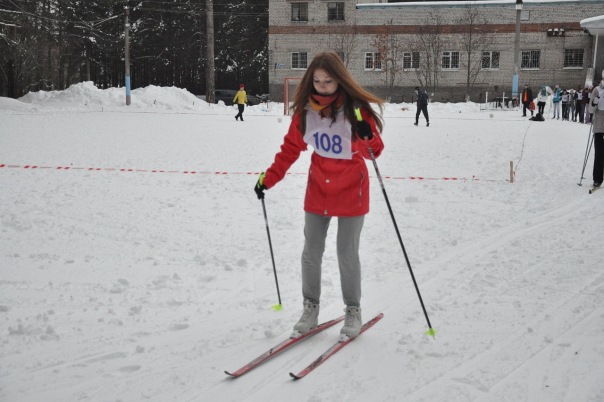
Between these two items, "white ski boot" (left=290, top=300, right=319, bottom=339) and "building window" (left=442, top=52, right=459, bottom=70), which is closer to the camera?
"white ski boot" (left=290, top=300, right=319, bottom=339)

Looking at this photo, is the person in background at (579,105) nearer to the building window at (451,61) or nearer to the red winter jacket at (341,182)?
the building window at (451,61)

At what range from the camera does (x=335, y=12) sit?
51.8m

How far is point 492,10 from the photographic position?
4938cm

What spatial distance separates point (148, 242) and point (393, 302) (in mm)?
2867

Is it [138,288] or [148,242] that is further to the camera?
[148,242]

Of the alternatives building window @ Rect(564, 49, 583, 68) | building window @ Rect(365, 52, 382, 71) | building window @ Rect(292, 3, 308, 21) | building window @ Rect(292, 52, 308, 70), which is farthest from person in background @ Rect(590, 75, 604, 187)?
building window @ Rect(292, 3, 308, 21)

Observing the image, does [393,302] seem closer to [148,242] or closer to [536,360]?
[536,360]

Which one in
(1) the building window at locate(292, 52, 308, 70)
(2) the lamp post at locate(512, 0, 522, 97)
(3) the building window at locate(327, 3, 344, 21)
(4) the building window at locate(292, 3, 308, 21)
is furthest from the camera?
(1) the building window at locate(292, 52, 308, 70)

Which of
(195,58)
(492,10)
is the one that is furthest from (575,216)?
(195,58)

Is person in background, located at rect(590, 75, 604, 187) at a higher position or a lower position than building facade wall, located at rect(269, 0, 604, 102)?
lower

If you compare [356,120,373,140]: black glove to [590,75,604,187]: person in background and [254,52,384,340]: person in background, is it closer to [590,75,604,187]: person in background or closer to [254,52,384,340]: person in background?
[254,52,384,340]: person in background

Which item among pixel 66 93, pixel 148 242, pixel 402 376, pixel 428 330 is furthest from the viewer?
pixel 66 93

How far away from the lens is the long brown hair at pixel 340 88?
3809 mm

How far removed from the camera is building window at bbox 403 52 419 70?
167ft
